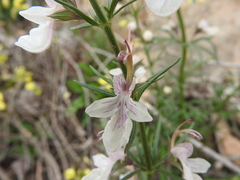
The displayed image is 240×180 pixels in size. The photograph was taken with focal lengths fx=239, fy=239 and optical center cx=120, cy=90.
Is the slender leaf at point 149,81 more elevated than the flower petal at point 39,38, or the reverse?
the flower petal at point 39,38

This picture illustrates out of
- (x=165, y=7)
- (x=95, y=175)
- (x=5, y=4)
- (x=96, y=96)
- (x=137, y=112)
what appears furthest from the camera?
(x=5, y=4)

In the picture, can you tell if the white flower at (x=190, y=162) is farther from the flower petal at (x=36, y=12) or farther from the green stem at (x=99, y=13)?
the flower petal at (x=36, y=12)

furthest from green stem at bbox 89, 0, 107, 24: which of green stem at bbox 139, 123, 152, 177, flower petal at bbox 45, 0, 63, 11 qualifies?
green stem at bbox 139, 123, 152, 177

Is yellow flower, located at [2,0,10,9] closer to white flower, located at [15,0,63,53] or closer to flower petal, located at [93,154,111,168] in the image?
white flower, located at [15,0,63,53]

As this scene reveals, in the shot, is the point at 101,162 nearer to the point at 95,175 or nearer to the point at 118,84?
the point at 95,175

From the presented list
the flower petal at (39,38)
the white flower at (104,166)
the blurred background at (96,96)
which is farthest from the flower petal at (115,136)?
the blurred background at (96,96)

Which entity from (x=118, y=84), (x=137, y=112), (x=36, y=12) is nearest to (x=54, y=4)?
(x=36, y=12)
